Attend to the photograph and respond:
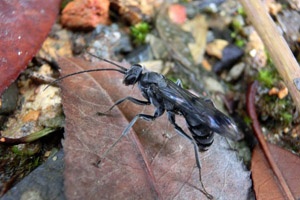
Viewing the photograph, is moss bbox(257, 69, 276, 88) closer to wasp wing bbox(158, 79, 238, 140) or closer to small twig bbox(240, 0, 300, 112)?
small twig bbox(240, 0, 300, 112)

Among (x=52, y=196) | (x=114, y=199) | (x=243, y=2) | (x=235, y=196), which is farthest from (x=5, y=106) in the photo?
(x=243, y=2)

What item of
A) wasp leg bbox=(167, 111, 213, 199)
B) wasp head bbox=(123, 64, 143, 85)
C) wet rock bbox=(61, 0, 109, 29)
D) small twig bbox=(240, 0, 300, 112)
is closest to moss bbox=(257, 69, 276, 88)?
small twig bbox=(240, 0, 300, 112)

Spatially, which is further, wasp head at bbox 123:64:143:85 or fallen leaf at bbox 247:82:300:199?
wasp head at bbox 123:64:143:85

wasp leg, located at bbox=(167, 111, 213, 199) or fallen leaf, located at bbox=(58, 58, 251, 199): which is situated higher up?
wasp leg, located at bbox=(167, 111, 213, 199)

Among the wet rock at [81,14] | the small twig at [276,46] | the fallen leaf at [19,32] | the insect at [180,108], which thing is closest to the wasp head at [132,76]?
the insect at [180,108]

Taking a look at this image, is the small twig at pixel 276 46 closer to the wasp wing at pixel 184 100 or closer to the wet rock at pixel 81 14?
the wasp wing at pixel 184 100

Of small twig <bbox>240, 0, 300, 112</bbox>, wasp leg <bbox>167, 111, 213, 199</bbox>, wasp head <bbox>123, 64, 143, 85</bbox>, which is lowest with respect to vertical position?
wasp leg <bbox>167, 111, 213, 199</bbox>
